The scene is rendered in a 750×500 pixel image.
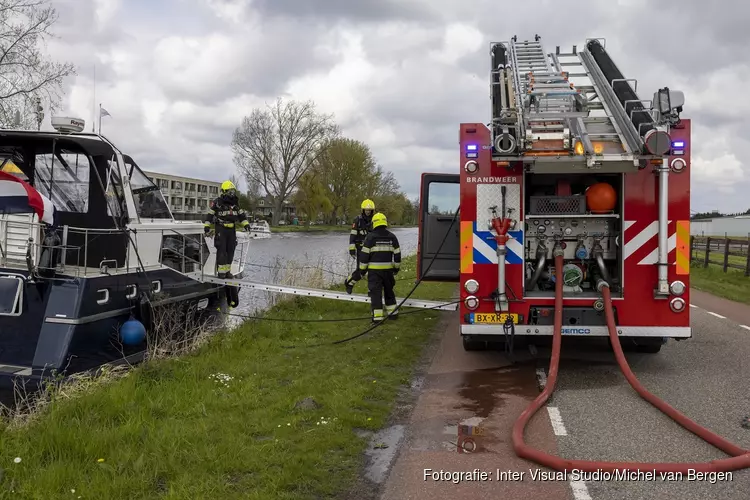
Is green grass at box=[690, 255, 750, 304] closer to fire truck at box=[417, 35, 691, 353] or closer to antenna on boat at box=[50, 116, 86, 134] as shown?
fire truck at box=[417, 35, 691, 353]

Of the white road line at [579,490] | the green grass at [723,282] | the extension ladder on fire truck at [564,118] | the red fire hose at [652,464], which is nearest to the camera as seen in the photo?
the white road line at [579,490]

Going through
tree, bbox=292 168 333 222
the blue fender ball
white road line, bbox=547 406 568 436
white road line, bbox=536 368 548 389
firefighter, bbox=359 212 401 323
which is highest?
tree, bbox=292 168 333 222

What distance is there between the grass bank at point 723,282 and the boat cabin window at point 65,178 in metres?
14.6

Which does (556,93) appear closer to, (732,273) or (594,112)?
(594,112)

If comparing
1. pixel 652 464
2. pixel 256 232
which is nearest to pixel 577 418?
pixel 652 464

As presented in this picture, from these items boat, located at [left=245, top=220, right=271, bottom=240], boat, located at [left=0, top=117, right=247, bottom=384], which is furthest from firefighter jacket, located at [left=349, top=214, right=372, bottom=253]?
boat, located at [left=0, top=117, right=247, bottom=384]

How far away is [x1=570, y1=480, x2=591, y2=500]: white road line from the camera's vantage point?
3.65 metres

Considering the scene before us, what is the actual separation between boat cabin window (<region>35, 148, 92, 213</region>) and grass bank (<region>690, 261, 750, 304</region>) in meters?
14.6

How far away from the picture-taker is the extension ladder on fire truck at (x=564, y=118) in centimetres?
595

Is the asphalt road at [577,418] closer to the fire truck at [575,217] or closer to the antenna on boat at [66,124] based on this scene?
the fire truck at [575,217]

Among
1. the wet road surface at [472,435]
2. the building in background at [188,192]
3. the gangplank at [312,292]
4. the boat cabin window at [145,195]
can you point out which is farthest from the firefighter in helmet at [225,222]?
the building in background at [188,192]

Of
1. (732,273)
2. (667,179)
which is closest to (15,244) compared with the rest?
(667,179)

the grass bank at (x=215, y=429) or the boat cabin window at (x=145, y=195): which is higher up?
the boat cabin window at (x=145, y=195)

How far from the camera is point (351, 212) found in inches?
2746
